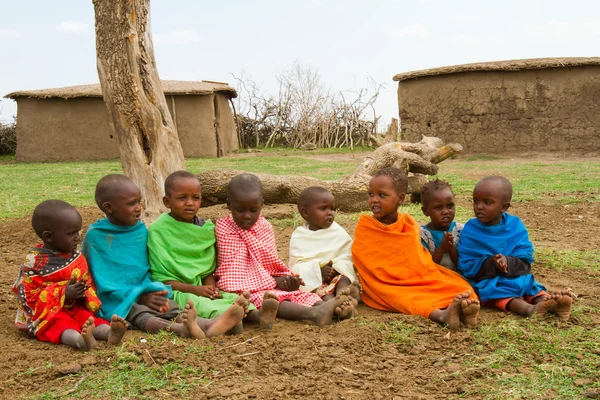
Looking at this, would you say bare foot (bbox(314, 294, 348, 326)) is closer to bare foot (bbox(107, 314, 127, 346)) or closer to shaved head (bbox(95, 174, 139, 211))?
bare foot (bbox(107, 314, 127, 346))

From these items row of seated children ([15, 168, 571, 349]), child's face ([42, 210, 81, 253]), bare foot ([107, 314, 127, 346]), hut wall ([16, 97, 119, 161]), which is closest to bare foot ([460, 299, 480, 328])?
row of seated children ([15, 168, 571, 349])

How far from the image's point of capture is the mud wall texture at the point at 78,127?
17859mm

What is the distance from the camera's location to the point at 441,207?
3.72m

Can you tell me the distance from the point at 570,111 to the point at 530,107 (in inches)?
38.8

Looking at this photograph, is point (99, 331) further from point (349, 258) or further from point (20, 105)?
point (20, 105)

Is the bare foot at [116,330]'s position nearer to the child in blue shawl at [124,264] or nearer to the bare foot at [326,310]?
the child in blue shawl at [124,264]

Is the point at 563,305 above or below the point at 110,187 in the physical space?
below

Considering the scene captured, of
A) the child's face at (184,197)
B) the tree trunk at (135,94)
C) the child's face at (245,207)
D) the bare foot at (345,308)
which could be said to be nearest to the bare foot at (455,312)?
the bare foot at (345,308)

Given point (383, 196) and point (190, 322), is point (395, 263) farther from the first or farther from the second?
point (190, 322)

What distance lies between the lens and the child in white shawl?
12.1 ft

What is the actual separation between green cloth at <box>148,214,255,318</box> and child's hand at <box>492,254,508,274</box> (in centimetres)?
143

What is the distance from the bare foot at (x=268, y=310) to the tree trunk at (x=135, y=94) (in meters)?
2.66

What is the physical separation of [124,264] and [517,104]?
1373 centimetres

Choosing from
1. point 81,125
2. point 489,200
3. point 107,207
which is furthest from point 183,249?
point 81,125
